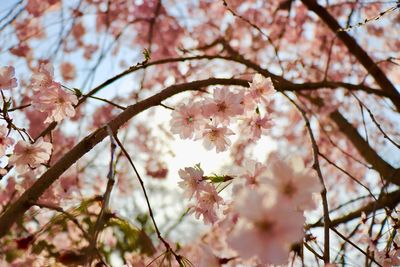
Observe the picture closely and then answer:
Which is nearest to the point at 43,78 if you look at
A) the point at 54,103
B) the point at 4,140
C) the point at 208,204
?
the point at 54,103

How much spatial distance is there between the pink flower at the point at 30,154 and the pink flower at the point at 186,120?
53 cm

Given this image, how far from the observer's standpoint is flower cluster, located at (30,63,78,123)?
1.84m

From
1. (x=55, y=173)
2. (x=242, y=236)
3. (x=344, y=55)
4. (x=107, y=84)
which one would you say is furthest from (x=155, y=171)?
(x=242, y=236)

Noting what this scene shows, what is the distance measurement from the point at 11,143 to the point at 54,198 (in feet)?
1.48

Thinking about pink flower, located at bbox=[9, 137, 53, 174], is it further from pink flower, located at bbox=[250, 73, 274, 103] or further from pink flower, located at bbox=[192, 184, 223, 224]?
pink flower, located at bbox=[250, 73, 274, 103]

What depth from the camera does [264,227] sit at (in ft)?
3.47

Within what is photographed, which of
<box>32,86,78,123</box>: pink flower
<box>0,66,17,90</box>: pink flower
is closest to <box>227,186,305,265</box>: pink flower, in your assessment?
<box>32,86,78,123</box>: pink flower

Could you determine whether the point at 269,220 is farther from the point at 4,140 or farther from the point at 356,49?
the point at 356,49

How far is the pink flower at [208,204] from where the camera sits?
5.72ft

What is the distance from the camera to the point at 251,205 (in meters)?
1.02

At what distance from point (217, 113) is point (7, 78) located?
2.80 feet

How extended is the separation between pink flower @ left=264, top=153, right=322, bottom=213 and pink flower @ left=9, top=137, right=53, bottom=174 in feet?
3.04

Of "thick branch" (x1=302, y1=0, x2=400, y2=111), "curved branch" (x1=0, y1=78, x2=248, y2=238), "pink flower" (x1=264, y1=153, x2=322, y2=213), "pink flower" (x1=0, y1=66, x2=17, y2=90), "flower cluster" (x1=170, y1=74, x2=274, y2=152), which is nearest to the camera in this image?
"pink flower" (x1=264, y1=153, x2=322, y2=213)

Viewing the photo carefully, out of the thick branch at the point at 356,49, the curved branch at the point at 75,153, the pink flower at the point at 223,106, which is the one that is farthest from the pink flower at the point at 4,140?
the thick branch at the point at 356,49
